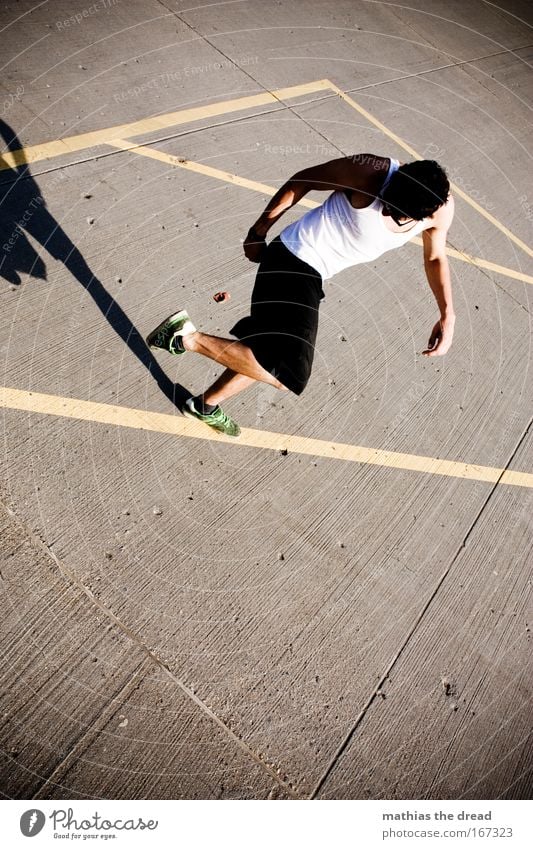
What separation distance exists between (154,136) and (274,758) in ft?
16.0

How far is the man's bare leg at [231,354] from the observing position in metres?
3.32

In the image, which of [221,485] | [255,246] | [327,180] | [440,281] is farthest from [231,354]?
[440,281]

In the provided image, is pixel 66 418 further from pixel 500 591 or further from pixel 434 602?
pixel 500 591

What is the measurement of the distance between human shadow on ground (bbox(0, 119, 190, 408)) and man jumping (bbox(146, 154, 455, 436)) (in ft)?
1.45

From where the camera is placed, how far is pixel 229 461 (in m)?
3.71

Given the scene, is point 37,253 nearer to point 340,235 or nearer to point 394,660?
point 340,235

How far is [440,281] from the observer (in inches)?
146

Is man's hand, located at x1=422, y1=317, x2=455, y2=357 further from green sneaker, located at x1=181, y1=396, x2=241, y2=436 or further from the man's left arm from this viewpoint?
green sneaker, located at x1=181, y1=396, x2=241, y2=436

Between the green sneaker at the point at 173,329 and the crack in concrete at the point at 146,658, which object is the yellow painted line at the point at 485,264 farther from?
the crack in concrete at the point at 146,658

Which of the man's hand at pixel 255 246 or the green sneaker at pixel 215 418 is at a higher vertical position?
the man's hand at pixel 255 246

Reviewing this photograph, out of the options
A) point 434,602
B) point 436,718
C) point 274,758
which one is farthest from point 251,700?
point 434,602

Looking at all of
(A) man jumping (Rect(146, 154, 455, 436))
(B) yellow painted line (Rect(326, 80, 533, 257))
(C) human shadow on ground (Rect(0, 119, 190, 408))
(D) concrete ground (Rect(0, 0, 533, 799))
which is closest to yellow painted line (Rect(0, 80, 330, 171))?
(D) concrete ground (Rect(0, 0, 533, 799))

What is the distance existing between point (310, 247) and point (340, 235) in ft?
0.56

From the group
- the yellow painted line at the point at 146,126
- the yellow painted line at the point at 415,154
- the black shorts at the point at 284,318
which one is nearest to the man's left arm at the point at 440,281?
the black shorts at the point at 284,318
